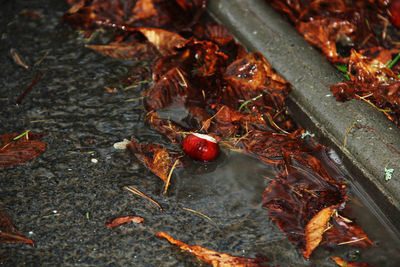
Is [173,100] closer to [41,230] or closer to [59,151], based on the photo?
[59,151]

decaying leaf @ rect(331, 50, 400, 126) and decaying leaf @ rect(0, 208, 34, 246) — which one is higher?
decaying leaf @ rect(331, 50, 400, 126)

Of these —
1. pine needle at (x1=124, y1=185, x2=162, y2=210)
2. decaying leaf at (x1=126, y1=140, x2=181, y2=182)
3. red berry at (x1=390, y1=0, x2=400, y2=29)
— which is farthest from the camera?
red berry at (x1=390, y1=0, x2=400, y2=29)

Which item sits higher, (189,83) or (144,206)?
(189,83)

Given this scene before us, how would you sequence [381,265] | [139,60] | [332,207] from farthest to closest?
[139,60] < [332,207] < [381,265]

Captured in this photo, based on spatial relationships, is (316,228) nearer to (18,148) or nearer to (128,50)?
(18,148)

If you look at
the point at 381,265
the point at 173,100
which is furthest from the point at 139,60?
the point at 381,265

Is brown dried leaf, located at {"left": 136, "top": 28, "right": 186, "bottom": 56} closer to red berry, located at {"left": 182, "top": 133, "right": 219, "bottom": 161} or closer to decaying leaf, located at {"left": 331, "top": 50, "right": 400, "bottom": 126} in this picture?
red berry, located at {"left": 182, "top": 133, "right": 219, "bottom": 161}

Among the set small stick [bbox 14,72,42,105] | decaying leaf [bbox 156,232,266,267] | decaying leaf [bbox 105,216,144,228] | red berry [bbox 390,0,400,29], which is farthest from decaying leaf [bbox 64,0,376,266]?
small stick [bbox 14,72,42,105]
